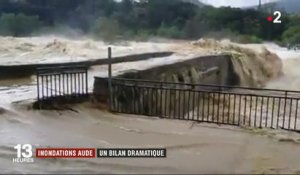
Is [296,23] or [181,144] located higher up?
[296,23]

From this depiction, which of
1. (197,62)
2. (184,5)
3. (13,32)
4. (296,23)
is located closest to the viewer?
(197,62)

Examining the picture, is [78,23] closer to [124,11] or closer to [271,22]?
[124,11]

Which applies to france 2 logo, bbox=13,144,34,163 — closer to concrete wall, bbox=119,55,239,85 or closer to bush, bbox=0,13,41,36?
concrete wall, bbox=119,55,239,85

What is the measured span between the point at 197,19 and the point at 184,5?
3.38 metres

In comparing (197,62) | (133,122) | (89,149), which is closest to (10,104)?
(133,122)

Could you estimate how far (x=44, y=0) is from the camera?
40.7 m

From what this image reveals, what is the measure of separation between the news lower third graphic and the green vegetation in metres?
26.3

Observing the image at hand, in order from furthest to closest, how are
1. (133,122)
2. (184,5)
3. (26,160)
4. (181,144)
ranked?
(184,5)
(133,122)
(181,144)
(26,160)

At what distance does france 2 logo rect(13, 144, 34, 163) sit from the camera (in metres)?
5.05

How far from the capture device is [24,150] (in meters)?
5.42

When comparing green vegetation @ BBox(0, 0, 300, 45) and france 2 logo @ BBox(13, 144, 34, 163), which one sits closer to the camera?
france 2 logo @ BBox(13, 144, 34, 163)

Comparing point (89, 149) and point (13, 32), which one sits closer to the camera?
point (89, 149)

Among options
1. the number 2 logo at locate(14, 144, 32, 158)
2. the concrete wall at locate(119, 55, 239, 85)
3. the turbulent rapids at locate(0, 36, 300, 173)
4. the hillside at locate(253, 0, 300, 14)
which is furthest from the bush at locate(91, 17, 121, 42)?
the number 2 logo at locate(14, 144, 32, 158)

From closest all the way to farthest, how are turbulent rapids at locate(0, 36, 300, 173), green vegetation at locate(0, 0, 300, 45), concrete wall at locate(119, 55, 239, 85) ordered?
turbulent rapids at locate(0, 36, 300, 173)
concrete wall at locate(119, 55, 239, 85)
green vegetation at locate(0, 0, 300, 45)
